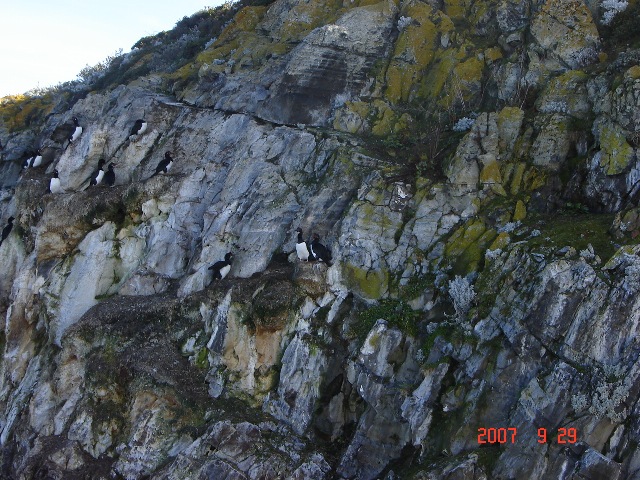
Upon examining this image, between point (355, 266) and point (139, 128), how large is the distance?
9698mm

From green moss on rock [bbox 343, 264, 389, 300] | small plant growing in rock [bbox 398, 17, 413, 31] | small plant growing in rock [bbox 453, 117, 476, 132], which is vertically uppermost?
small plant growing in rock [bbox 398, 17, 413, 31]

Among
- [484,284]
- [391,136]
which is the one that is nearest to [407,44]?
[391,136]

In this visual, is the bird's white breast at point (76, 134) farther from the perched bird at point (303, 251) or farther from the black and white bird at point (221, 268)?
the perched bird at point (303, 251)

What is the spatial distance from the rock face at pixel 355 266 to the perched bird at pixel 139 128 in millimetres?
206

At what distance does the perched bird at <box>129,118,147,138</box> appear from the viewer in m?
20.5

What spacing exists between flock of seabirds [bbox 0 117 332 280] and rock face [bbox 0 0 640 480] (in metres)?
0.29

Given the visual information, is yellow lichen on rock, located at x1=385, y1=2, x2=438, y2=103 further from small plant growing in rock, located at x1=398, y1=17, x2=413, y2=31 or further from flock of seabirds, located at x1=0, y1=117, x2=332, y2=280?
flock of seabirds, located at x1=0, y1=117, x2=332, y2=280

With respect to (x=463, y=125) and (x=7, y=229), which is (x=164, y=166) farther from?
(x=463, y=125)

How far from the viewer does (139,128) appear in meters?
20.5

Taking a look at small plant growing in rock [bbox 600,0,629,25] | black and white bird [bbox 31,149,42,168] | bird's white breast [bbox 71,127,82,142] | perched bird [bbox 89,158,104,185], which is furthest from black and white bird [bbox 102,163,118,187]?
small plant growing in rock [bbox 600,0,629,25]

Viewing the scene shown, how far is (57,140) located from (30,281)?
663 centimetres

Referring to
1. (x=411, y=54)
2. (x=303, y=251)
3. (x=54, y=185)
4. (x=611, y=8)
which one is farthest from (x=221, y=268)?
(x=611, y=8)

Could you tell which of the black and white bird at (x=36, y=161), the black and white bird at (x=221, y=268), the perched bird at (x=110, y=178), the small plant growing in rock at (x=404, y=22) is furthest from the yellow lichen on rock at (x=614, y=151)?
the black and white bird at (x=36, y=161)

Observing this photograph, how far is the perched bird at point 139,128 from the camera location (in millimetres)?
20469
